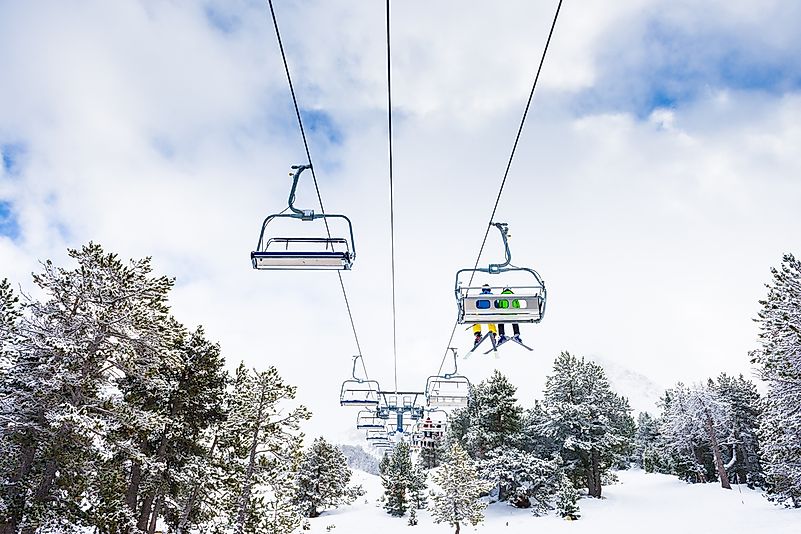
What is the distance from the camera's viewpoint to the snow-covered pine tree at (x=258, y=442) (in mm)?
22219

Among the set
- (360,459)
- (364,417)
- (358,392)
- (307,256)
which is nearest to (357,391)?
(358,392)

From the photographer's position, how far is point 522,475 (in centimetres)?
3966

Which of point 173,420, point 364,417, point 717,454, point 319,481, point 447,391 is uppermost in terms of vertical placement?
point 447,391

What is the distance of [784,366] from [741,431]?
1110 inches

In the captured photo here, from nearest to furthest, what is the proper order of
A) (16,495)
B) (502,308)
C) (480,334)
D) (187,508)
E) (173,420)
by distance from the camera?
1. (502,308)
2. (480,334)
3. (16,495)
4. (173,420)
5. (187,508)

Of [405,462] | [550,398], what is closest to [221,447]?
[550,398]

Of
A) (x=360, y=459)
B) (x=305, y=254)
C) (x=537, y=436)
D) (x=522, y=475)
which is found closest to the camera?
(x=305, y=254)

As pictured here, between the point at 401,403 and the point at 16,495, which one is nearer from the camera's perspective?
the point at 16,495

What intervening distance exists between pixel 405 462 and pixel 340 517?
1079 centimetres

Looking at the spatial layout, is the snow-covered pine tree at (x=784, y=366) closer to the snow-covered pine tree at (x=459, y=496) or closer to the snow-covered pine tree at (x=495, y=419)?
the snow-covered pine tree at (x=459, y=496)

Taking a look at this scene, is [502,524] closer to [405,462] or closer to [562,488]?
[562,488]

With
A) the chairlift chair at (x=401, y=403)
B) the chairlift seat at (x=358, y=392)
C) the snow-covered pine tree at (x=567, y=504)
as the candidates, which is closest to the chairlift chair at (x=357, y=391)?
the chairlift seat at (x=358, y=392)

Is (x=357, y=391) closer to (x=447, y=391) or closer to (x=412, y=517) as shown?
(x=447, y=391)

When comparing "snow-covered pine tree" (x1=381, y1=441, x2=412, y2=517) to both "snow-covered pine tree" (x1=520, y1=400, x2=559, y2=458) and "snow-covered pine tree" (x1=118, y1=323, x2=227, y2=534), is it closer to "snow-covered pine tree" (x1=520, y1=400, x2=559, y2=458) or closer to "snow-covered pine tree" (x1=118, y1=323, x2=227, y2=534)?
"snow-covered pine tree" (x1=520, y1=400, x2=559, y2=458)
